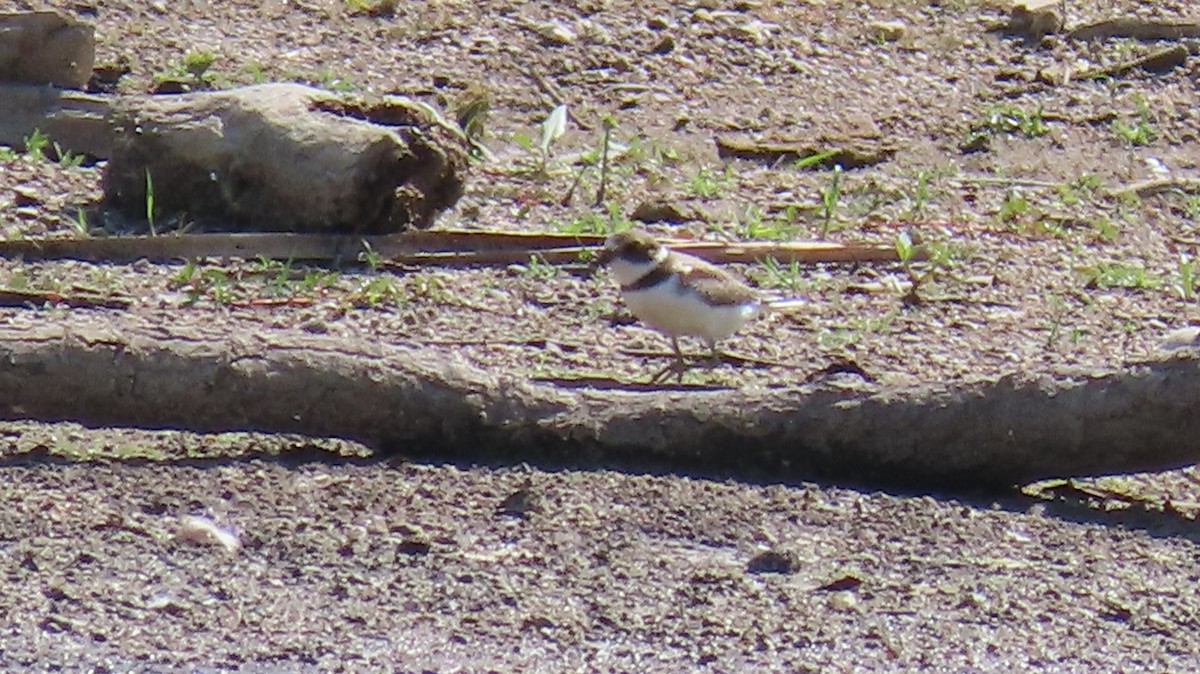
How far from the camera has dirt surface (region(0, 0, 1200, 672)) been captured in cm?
527

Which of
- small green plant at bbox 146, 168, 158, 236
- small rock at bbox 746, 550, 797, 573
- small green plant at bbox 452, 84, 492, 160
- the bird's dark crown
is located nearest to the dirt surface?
small rock at bbox 746, 550, 797, 573

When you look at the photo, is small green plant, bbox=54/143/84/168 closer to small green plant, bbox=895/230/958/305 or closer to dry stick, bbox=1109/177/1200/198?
small green plant, bbox=895/230/958/305

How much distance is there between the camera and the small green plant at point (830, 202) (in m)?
9.30

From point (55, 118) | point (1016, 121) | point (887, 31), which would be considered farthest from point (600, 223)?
point (887, 31)

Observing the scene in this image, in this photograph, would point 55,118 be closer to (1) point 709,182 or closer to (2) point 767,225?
(1) point 709,182

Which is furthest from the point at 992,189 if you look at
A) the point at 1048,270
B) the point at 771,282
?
the point at 771,282

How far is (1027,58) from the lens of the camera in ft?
38.6

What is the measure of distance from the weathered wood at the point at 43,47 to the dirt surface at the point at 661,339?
1.69ft

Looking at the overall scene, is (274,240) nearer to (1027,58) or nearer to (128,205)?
(128,205)

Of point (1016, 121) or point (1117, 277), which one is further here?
point (1016, 121)

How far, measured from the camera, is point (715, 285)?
744cm

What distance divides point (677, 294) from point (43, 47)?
3.72m

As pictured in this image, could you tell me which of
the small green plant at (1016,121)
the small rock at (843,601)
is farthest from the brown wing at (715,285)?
the small green plant at (1016,121)

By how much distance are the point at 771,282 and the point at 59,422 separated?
135 inches
